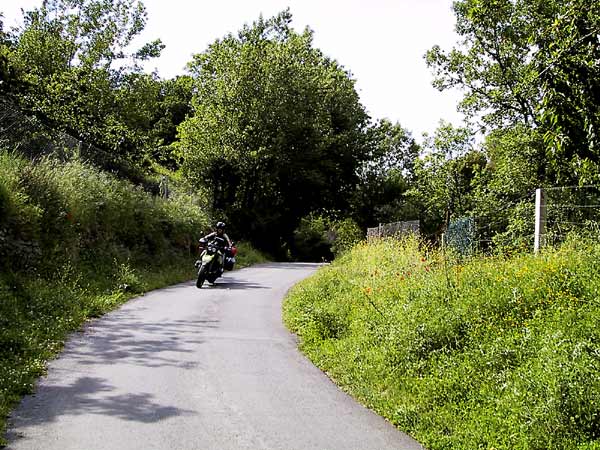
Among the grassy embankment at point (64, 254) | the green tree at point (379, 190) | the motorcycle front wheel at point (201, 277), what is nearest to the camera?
the grassy embankment at point (64, 254)

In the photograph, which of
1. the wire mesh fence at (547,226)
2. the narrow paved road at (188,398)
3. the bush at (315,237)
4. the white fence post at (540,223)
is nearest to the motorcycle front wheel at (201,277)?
the narrow paved road at (188,398)

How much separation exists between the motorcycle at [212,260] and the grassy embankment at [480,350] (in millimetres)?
7180

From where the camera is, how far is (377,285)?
11773mm

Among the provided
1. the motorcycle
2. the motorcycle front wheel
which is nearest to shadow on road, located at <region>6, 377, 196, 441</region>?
the motorcycle front wheel

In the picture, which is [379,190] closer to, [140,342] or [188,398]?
[140,342]

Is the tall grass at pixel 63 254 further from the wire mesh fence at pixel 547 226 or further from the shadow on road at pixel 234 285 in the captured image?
the wire mesh fence at pixel 547 226

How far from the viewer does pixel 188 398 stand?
688 centimetres

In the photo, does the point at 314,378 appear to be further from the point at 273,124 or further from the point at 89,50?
the point at 273,124

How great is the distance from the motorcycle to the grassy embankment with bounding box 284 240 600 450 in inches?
283

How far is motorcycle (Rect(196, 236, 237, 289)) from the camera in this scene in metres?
18.0

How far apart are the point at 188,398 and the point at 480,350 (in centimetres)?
319

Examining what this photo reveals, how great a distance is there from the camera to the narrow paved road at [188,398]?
5660 mm

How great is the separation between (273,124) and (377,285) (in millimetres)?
29090

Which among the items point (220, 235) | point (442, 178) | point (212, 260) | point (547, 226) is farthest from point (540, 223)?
point (442, 178)
